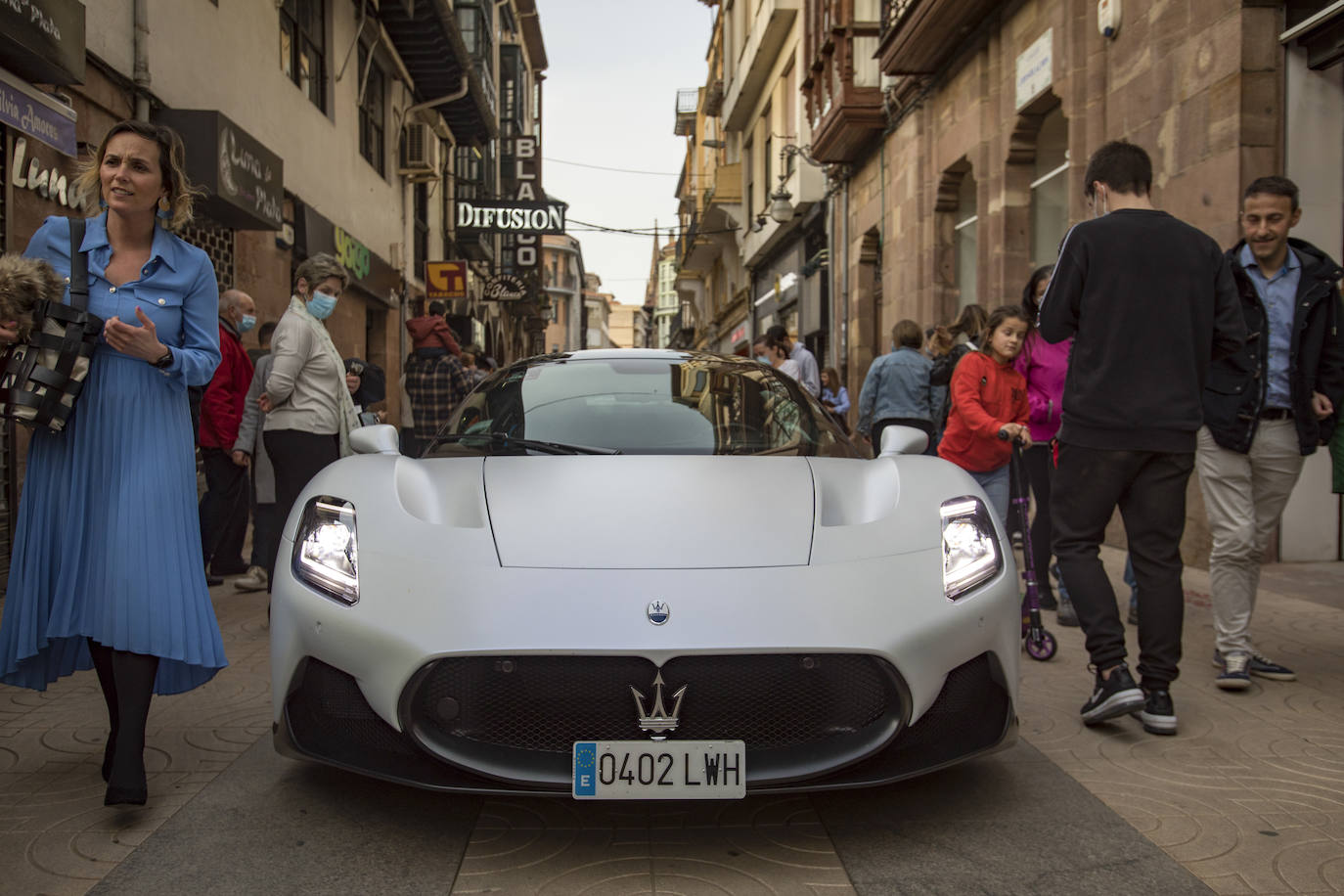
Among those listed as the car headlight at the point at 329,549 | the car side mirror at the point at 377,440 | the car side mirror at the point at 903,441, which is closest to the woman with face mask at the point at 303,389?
the car side mirror at the point at 377,440

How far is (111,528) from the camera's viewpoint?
294 cm

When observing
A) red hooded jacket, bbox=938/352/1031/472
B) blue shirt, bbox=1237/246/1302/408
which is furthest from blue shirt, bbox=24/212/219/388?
blue shirt, bbox=1237/246/1302/408

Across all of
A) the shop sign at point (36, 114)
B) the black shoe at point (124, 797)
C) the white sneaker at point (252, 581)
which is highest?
the shop sign at point (36, 114)

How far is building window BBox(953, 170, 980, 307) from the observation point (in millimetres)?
13383

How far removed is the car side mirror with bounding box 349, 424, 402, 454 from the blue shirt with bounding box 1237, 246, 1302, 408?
3278 mm

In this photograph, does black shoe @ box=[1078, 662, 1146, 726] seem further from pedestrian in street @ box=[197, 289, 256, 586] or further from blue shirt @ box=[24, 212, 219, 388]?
pedestrian in street @ box=[197, 289, 256, 586]

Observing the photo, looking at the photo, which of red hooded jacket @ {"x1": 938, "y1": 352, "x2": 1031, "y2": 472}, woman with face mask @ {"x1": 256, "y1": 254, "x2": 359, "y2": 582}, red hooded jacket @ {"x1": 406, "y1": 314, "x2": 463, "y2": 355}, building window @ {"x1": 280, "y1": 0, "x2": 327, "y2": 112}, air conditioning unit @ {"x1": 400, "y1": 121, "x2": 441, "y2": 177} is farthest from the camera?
air conditioning unit @ {"x1": 400, "y1": 121, "x2": 441, "y2": 177}

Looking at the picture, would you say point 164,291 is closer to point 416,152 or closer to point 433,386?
point 433,386

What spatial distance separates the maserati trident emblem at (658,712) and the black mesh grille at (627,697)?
1 centimetres

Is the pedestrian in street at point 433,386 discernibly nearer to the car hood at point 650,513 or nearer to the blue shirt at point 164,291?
the blue shirt at point 164,291

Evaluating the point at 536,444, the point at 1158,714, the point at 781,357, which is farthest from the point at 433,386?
the point at 1158,714

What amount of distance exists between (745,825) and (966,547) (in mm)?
914

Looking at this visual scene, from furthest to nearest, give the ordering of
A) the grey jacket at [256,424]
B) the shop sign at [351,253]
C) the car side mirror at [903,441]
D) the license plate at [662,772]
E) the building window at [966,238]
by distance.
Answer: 1. the shop sign at [351,253]
2. the building window at [966,238]
3. the grey jacket at [256,424]
4. the car side mirror at [903,441]
5. the license plate at [662,772]

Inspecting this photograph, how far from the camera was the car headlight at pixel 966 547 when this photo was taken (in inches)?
110
